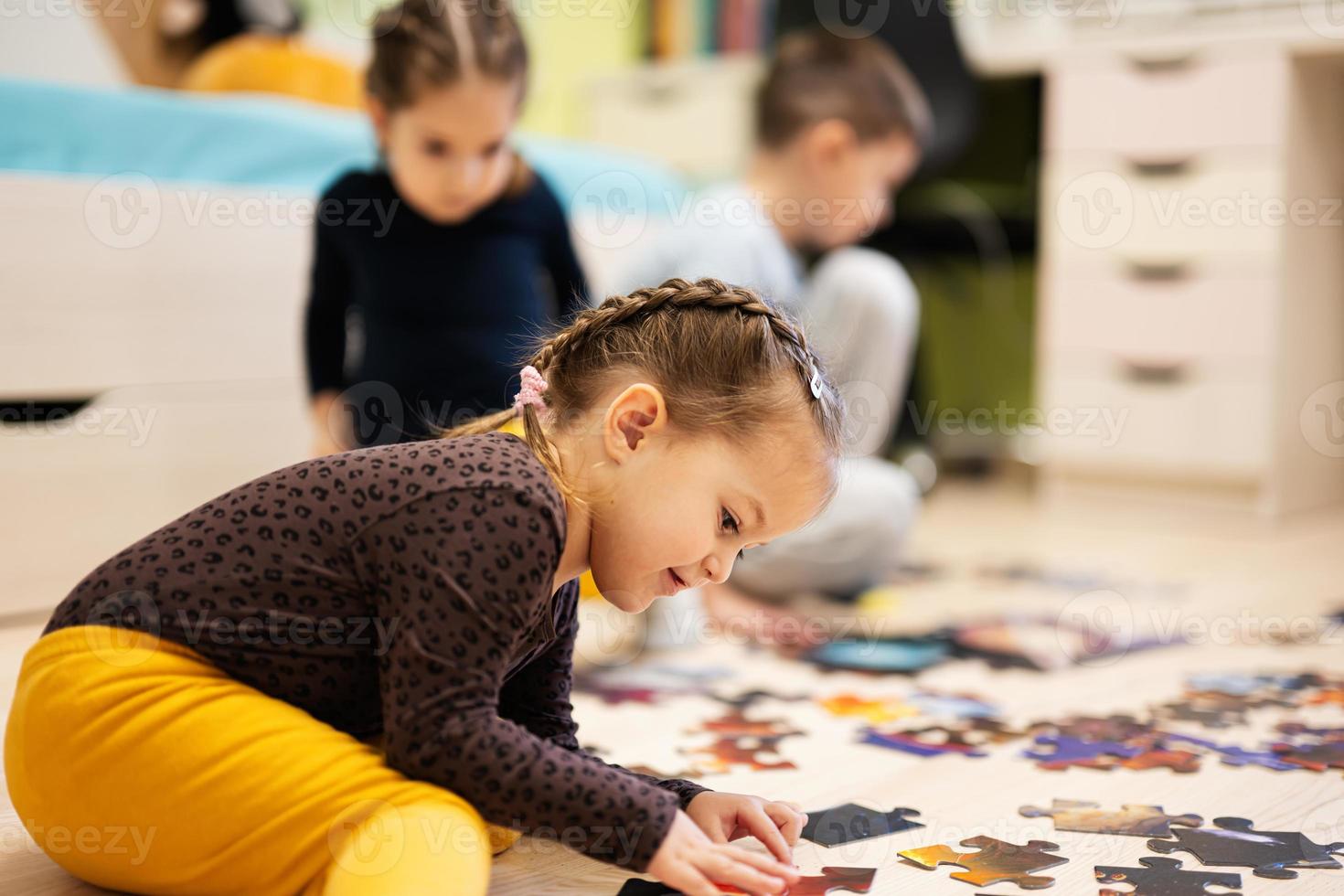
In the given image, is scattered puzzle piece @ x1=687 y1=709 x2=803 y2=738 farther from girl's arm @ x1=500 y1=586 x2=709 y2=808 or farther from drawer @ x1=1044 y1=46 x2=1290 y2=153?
drawer @ x1=1044 y1=46 x2=1290 y2=153

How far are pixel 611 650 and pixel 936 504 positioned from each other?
133cm

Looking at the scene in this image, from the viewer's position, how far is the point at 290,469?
0.89 meters

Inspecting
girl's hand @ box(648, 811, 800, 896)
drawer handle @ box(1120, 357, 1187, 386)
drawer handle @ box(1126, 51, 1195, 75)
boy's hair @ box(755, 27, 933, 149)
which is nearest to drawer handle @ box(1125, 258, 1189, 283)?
drawer handle @ box(1120, 357, 1187, 386)

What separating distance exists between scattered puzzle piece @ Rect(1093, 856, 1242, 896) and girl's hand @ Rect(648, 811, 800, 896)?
252mm

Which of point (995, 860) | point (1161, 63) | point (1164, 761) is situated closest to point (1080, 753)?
point (1164, 761)

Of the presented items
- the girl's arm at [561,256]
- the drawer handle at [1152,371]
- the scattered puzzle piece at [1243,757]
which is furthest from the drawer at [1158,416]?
the scattered puzzle piece at [1243,757]

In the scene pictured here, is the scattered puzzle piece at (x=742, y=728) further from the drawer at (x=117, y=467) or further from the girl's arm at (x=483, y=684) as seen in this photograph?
the drawer at (x=117, y=467)

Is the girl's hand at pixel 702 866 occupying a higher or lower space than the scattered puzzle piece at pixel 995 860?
higher

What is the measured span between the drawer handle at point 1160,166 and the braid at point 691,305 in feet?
6.26

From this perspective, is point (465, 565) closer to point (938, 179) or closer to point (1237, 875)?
point (1237, 875)

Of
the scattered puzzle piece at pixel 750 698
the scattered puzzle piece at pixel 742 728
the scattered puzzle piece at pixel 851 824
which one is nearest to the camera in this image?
the scattered puzzle piece at pixel 851 824

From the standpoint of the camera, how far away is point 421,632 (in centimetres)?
78

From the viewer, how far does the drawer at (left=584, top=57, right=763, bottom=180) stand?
3.20 metres

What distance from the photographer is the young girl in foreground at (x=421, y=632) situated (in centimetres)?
79
